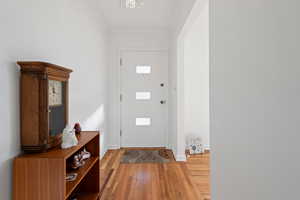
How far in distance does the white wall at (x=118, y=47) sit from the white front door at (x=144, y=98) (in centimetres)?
10

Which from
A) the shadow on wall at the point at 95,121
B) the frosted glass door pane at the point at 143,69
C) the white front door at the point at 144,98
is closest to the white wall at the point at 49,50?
the shadow on wall at the point at 95,121

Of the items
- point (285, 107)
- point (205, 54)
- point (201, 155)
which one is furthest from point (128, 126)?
point (285, 107)

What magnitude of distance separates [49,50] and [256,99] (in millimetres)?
1584

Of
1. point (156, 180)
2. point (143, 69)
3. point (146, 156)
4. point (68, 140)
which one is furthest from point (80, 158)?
point (143, 69)

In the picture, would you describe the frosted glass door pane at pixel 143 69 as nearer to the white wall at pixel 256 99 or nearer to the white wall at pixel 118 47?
the white wall at pixel 118 47

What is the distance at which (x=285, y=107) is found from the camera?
2.16 feet

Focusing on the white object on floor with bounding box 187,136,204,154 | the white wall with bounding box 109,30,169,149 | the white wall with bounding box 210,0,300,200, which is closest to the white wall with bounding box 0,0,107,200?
the white wall with bounding box 109,30,169,149

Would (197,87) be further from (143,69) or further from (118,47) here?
(118,47)

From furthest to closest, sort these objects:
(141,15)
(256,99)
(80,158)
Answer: (141,15) < (80,158) < (256,99)

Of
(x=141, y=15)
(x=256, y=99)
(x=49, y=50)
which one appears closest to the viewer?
(x=256, y=99)

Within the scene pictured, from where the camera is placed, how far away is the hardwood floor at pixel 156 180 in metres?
2.06

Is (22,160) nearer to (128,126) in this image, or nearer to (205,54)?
(128,126)

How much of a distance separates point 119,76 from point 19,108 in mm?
2823

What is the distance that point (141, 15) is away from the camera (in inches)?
132
